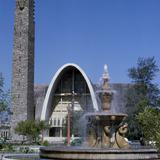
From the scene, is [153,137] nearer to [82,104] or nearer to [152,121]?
[152,121]

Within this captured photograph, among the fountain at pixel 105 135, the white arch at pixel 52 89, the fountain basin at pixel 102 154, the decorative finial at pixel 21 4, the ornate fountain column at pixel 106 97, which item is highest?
the decorative finial at pixel 21 4

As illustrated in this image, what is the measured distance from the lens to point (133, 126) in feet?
182

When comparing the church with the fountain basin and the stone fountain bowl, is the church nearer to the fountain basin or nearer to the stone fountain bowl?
the stone fountain bowl

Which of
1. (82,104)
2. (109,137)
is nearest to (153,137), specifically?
(109,137)

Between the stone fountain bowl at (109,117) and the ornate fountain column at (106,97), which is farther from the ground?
the ornate fountain column at (106,97)

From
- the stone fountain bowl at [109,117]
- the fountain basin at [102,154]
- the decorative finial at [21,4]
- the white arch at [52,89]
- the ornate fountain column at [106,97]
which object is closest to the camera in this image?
the fountain basin at [102,154]

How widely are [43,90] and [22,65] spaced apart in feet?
56.6

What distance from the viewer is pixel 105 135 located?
20531 millimetres

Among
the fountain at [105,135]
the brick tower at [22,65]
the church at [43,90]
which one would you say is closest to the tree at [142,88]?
the church at [43,90]

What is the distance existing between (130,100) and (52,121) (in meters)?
27.1

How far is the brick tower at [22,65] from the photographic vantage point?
223 feet

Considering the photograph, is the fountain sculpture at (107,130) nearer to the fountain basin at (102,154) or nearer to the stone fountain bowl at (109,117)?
the stone fountain bowl at (109,117)

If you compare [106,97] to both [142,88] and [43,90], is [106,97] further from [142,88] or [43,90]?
[43,90]

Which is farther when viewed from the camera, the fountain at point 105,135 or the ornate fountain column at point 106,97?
the ornate fountain column at point 106,97
